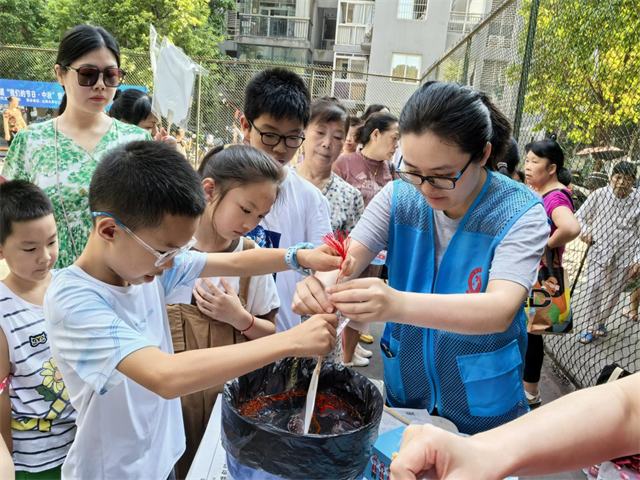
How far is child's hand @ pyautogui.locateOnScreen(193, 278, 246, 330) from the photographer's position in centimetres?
154

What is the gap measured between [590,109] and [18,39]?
66.4 ft

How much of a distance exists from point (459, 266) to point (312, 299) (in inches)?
19.2

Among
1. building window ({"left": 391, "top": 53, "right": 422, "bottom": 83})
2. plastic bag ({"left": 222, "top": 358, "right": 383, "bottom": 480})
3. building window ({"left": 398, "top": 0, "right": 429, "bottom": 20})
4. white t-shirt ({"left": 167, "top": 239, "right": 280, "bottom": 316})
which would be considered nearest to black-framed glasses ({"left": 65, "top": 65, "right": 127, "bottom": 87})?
white t-shirt ({"left": 167, "top": 239, "right": 280, "bottom": 316})

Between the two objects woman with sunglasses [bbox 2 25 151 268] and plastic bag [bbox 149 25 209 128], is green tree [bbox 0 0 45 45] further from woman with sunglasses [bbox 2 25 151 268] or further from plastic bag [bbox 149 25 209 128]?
woman with sunglasses [bbox 2 25 151 268]

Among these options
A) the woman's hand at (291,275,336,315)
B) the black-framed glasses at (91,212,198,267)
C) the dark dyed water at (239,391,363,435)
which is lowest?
the dark dyed water at (239,391,363,435)

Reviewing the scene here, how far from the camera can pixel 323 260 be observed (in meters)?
1.42

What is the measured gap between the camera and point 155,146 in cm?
125

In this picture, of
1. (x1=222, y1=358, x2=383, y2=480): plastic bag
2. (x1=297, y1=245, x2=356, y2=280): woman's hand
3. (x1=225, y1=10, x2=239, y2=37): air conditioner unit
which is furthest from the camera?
(x1=225, y1=10, x2=239, y2=37): air conditioner unit

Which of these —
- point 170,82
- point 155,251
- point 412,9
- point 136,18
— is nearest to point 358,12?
A: point 412,9

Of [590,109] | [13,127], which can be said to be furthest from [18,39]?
[590,109]

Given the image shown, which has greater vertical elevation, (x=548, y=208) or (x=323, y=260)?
(x=323, y=260)

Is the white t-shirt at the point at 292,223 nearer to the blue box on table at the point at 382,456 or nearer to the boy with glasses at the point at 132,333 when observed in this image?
the boy with glasses at the point at 132,333

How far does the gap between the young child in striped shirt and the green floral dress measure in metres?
0.35

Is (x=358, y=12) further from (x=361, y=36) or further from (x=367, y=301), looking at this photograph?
(x=367, y=301)
